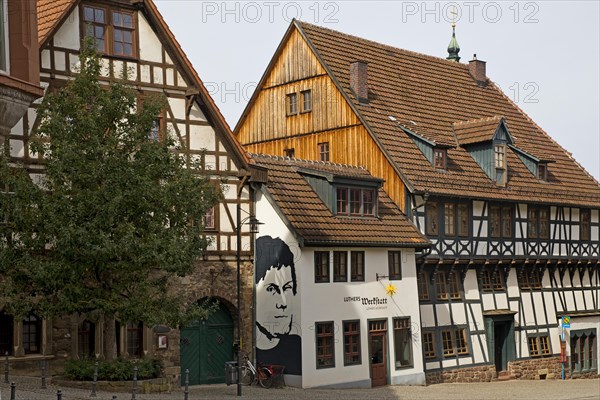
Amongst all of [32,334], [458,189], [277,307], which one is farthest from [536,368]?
[32,334]

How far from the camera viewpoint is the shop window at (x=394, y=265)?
3177 centimetres

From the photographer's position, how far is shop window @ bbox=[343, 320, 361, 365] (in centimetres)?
2983

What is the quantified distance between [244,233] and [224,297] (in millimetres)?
2018

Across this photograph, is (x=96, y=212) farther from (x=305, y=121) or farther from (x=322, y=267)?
(x=305, y=121)

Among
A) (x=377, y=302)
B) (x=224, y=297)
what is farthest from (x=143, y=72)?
(x=377, y=302)

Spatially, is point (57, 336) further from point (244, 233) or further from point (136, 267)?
point (244, 233)

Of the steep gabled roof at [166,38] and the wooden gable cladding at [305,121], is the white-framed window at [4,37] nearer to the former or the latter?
the steep gabled roof at [166,38]

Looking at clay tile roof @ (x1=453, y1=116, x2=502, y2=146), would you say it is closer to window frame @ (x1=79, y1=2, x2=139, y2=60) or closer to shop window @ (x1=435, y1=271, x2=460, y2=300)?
shop window @ (x1=435, y1=271, x2=460, y2=300)

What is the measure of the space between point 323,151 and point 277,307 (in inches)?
353

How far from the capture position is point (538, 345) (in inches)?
1501

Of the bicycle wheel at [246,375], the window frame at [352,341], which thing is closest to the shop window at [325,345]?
the window frame at [352,341]

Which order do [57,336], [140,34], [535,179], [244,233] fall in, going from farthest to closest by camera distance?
[535,179]
[244,233]
[140,34]
[57,336]

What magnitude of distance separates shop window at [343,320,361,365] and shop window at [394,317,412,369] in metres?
1.80

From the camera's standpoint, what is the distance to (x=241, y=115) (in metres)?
39.3
